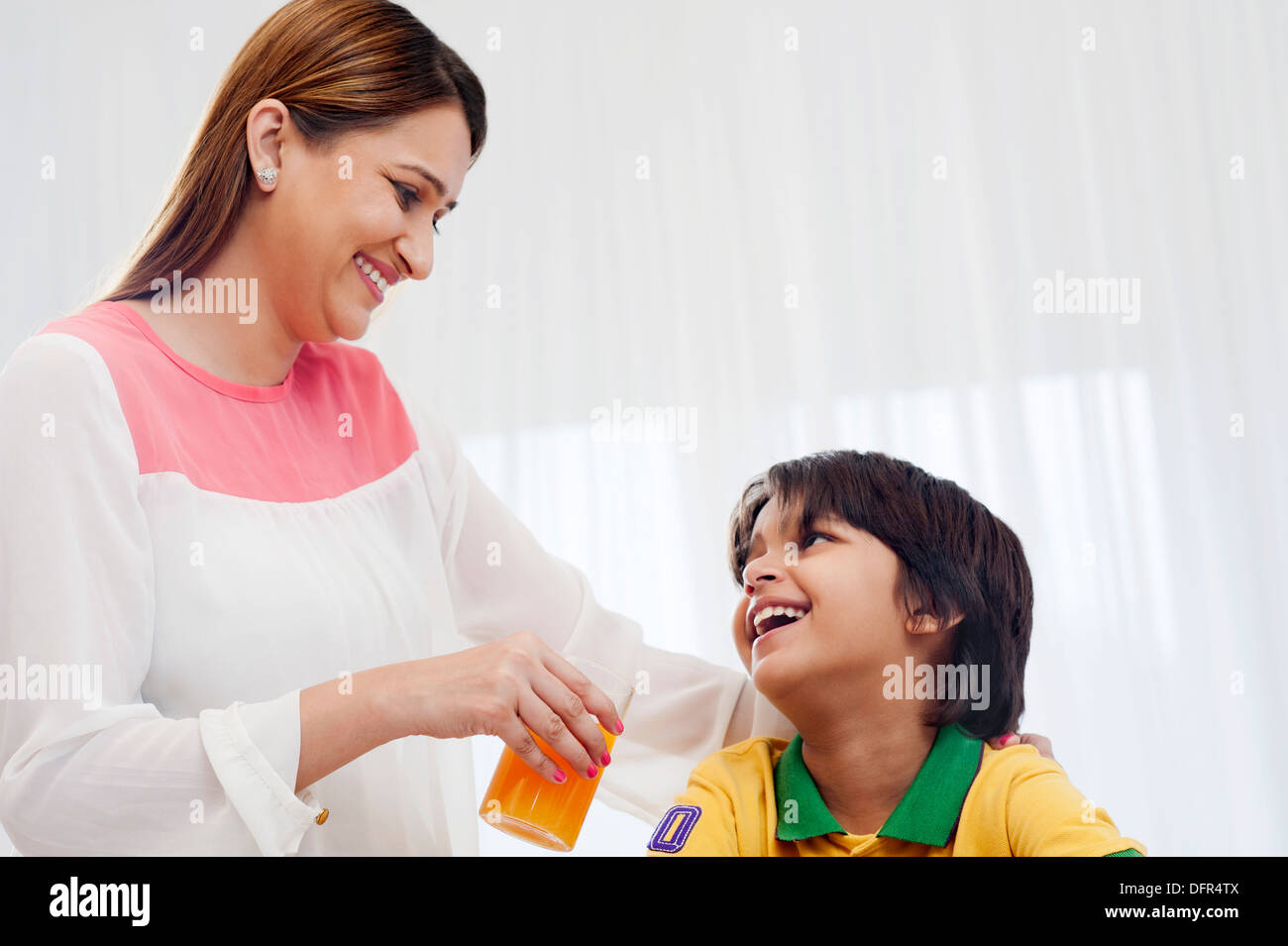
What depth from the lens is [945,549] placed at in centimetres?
116

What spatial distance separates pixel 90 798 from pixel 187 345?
45cm

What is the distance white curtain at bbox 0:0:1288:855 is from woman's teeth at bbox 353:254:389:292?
1083mm

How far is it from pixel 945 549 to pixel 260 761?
0.70 meters

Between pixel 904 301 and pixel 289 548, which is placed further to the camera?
pixel 904 301

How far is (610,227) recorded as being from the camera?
7.82 feet

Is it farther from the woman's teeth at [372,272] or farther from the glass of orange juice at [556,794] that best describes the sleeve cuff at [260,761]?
the woman's teeth at [372,272]

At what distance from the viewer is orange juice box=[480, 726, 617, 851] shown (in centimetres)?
95
